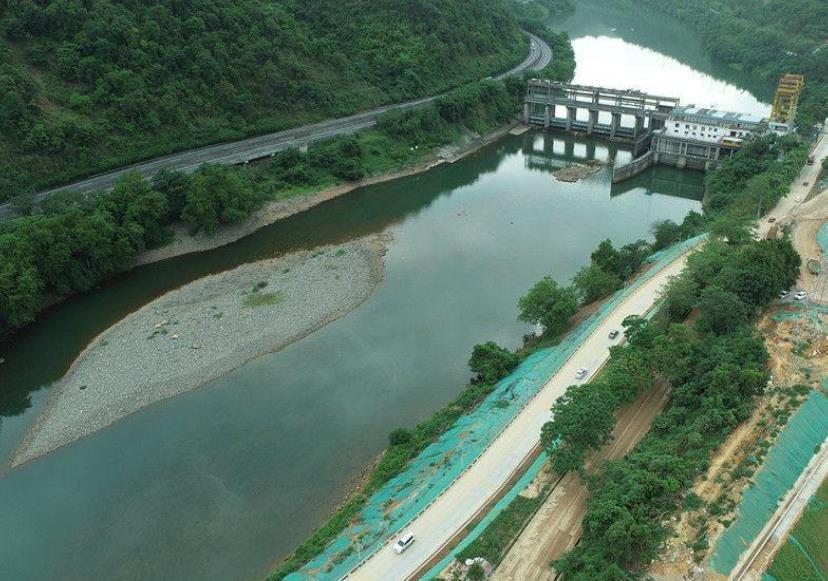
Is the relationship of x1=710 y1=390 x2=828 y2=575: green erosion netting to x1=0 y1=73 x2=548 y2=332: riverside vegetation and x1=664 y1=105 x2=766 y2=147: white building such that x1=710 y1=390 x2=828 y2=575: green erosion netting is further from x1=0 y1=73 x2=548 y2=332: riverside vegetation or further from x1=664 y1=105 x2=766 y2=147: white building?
x1=664 y1=105 x2=766 y2=147: white building

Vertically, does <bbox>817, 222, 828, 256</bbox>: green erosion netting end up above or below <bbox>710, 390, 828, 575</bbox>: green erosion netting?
above

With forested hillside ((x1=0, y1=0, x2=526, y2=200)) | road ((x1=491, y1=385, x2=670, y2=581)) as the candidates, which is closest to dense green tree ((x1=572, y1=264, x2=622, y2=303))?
road ((x1=491, y1=385, x2=670, y2=581))

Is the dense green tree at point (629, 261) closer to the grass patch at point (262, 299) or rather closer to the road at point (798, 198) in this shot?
the road at point (798, 198)

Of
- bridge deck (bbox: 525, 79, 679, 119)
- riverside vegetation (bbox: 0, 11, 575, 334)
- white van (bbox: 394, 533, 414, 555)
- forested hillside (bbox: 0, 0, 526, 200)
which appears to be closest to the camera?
white van (bbox: 394, 533, 414, 555)

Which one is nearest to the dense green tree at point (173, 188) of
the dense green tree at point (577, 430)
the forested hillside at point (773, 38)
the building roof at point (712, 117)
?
the dense green tree at point (577, 430)

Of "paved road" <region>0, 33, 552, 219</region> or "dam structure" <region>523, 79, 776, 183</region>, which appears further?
"dam structure" <region>523, 79, 776, 183</region>

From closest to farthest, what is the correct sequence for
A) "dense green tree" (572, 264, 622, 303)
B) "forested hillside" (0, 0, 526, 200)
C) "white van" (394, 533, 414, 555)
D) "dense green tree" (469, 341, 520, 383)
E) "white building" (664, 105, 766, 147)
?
"white van" (394, 533, 414, 555), "dense green tree" (469, 341, 520, 383), "dense green tree" (572, 264, 622, 303), "forested hillside" (0, 0, 526, 200), "white building" (664, 105, 766, 147)
